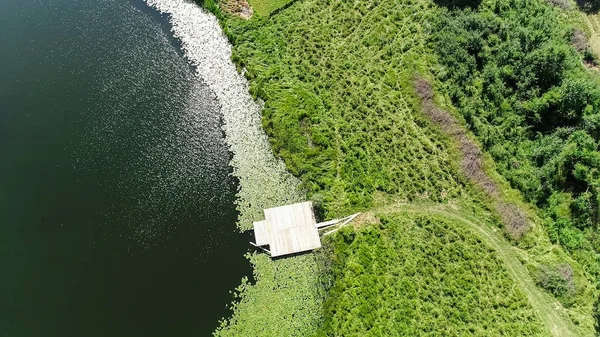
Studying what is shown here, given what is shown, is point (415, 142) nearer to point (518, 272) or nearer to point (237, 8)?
point (518, 272)

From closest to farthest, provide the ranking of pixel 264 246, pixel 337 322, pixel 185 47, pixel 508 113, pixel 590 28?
pixel 337 322 < pixel 264 246 < pixel 508 113 < pixel 590 28 < pixel 185 47

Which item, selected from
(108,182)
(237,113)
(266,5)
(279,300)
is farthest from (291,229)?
(266,5)

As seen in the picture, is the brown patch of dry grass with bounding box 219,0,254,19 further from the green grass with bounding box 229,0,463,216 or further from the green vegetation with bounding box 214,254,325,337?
the green vegetation with bounding box 214,254,325,337

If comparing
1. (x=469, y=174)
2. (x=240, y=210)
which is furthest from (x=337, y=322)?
(x=469, y=174)

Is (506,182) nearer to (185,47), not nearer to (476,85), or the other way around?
(476,85)

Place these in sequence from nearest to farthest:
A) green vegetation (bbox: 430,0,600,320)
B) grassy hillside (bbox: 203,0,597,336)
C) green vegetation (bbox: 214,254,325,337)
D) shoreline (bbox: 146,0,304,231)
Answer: grassy hillside (bbox: 203,0,597,336) < green vegetation (bbox: 214,254,325,337) < green vegetation (bbox: 430,0,600,320) < shoreline (bbox: 146,0,304,231)

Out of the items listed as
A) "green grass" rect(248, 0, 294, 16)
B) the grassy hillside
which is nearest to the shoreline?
the grassy hillside
